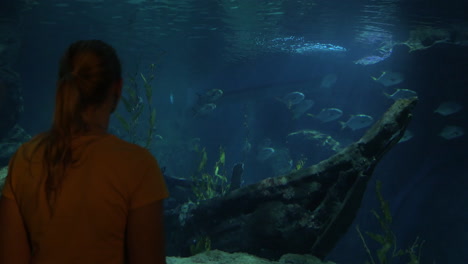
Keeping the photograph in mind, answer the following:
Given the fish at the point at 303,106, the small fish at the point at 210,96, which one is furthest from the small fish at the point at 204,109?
the fish at the point at 303,106

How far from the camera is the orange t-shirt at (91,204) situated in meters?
1.63

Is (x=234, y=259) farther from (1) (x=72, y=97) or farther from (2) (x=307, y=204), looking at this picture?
(1) (x=72, y=97)

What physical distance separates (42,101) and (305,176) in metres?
32.8

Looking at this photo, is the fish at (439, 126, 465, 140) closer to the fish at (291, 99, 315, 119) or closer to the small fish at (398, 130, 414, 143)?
the small fish at (398, 130, 414, 143)

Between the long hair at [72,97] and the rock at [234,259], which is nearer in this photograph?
the long hair at [72,97]

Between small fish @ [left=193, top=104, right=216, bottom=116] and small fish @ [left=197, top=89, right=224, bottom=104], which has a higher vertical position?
small fish @ [left=197, top=89, right=224, bottom=104]

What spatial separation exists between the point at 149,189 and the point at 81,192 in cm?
33

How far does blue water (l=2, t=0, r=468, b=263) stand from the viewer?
50.6 feet

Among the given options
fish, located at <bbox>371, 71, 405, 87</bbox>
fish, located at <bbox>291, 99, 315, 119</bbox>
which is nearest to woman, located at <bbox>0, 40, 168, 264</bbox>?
fish, located at <bbox>371, 71, 405, 87</bbox>

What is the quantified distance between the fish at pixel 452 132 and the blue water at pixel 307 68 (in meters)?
0.48

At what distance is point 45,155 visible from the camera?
1.67m

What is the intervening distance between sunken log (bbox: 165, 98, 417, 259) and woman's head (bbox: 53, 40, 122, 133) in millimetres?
5138

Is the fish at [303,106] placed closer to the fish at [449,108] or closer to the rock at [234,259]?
the fish at [449,108]

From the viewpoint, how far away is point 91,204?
162 centimetres
